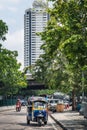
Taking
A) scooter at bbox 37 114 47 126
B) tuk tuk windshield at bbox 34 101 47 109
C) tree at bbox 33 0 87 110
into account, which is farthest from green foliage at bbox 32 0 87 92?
scooter at bbox 37 114 47 126

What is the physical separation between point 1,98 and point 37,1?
283 ft

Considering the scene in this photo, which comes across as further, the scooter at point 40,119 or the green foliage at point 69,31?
the scooter at point 40,119

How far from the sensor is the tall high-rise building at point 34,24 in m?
32.1

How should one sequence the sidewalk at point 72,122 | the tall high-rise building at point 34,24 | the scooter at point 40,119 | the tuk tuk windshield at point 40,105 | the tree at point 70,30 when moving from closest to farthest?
the tree at point 70,30 < the sidewalk at point 72,122 < the tall high-rise building at point 34,24 < the scooter at point 40,119 < the tuk tuk windshield at point 40,105

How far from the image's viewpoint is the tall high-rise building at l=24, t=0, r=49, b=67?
105 feet

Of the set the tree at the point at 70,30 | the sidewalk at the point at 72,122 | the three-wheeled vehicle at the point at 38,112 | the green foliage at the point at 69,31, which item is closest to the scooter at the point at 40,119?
the three-wheeled vehicle at the point at 38,112

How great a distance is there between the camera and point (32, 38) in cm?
7294

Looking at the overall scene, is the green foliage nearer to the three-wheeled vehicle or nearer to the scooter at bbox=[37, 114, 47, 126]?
the three-wheeled vehicle

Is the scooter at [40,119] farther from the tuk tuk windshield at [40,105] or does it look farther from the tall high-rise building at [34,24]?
the tall high-rise building at [34,24]

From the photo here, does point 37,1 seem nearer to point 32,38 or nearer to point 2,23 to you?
point 2,23

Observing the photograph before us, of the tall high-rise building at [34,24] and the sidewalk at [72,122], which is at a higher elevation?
the tall high-rise building at [34,24]

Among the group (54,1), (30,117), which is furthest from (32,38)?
(54,1)

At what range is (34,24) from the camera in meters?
59.7

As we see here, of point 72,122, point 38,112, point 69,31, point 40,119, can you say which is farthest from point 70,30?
point 72,122
